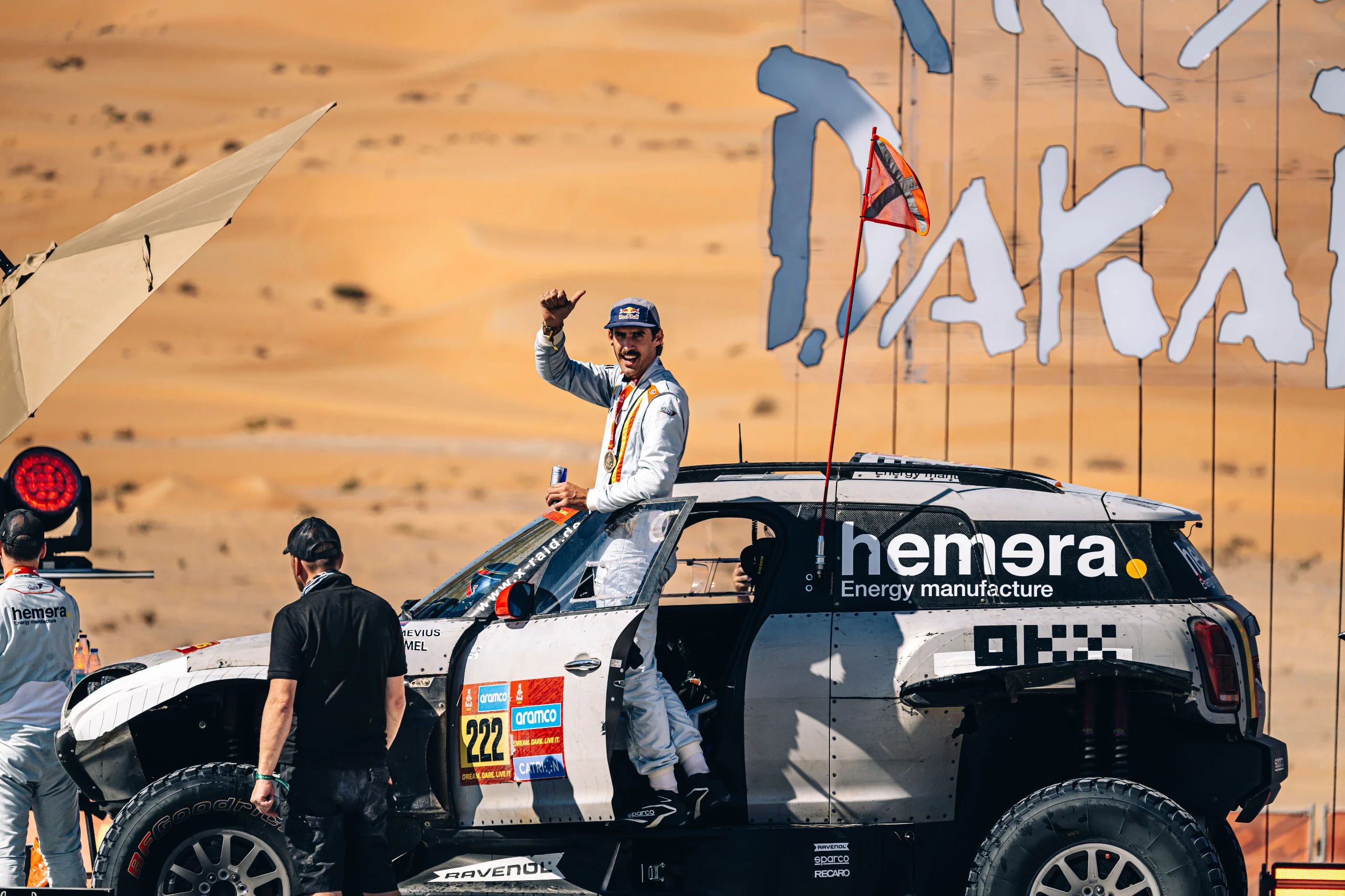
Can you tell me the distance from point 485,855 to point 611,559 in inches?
46.3

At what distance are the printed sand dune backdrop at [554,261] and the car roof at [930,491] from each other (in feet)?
11.6

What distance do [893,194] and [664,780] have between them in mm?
2721

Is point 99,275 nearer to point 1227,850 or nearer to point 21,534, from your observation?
point 21,534

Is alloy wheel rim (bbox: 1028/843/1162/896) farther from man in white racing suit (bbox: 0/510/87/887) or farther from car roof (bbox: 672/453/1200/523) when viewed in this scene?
man in white racing suit (bbox: 0/510/87/887)

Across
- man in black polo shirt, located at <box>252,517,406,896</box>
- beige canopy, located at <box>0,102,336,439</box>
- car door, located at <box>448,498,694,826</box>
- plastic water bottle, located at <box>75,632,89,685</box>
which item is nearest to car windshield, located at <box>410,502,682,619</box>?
car door, located at <box>448,498,694,826</box>

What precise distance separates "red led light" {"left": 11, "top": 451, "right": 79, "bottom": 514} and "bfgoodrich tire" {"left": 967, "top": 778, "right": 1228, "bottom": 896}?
4261 mm

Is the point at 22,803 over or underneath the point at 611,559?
underneath

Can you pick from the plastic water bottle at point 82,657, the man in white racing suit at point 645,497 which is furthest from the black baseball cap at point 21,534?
the plastic water bottle at point 82,657

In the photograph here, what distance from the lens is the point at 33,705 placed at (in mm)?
5551

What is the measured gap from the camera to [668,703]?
5.09 meters

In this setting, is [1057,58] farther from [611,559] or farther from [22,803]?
[22,803]

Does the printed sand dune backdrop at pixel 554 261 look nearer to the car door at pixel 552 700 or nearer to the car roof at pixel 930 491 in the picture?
the car roof at pixel 930 491

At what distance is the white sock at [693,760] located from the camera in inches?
199

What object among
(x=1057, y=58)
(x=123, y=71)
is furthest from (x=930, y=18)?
(x=123, y=71)
